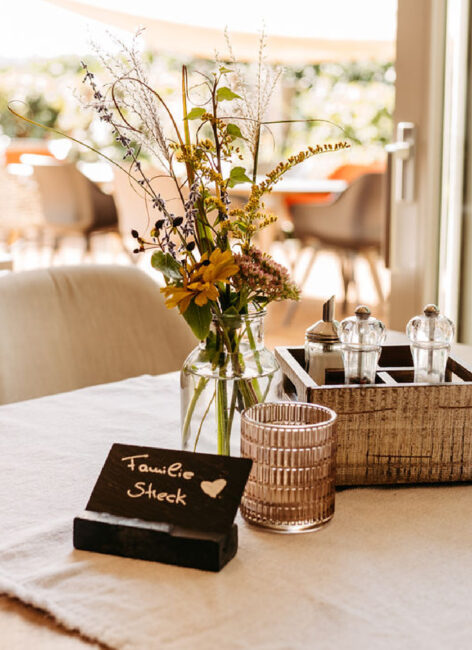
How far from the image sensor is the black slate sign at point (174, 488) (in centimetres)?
74

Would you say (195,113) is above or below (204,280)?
above

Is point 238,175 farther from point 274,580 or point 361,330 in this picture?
point 274,580

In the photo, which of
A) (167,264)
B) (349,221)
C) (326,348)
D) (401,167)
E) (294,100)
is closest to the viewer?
(167,264)

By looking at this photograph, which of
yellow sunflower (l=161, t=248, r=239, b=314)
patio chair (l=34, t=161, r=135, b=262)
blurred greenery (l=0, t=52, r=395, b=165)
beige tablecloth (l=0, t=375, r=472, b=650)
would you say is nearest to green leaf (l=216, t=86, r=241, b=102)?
yellow sunflower (l=161, t=248, r=239, b=314)

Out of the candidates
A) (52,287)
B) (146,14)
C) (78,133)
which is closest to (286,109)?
(78,133)

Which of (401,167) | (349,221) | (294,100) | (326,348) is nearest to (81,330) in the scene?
(326,348)

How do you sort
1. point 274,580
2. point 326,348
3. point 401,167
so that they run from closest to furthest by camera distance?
point 274,580
point 326,348
point 401,167

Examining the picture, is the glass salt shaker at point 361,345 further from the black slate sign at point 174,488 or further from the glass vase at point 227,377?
the black slate sign at point 174,488

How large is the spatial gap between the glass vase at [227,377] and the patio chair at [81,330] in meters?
0.72

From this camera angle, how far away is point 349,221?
16.0 ft

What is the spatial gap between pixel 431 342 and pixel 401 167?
7.28 ft

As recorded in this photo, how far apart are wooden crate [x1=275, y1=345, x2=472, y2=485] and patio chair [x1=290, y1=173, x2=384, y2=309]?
3851mm

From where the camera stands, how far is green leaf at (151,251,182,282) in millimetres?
833

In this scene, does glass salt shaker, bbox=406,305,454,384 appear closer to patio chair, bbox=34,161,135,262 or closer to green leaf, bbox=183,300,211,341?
green leaf, bbox=183,300,211,341
